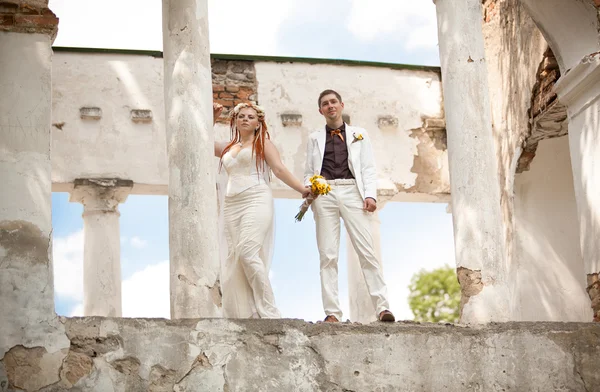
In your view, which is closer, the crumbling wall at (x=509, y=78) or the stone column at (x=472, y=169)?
the stone column at (x=472, y=169)

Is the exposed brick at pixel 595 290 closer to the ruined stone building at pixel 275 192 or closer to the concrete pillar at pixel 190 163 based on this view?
the ruined stone building at pixel 275 192

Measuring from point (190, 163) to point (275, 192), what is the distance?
5.03 meters

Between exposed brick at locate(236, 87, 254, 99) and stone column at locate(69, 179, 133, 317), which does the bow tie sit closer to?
stone column at locate(69, 179, 133, 317)

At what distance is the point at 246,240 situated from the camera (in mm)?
8430

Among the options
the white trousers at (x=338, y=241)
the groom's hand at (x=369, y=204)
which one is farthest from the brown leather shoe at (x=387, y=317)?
the groom's hand at (x=369, y=204)

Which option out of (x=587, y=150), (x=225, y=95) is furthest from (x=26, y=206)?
(x=225, y=95)

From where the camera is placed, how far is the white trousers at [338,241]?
8570mm

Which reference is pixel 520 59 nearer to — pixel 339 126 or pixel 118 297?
pixel 339 126

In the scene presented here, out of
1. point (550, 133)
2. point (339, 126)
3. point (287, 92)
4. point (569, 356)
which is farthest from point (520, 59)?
point (569, 356)

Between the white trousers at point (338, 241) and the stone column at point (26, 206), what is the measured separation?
86.6 inches

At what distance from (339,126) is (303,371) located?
2.42 m

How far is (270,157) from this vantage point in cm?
878

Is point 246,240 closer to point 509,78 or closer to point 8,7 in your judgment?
point 8,7

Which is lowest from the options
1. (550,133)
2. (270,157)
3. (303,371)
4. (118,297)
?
(303,371)
